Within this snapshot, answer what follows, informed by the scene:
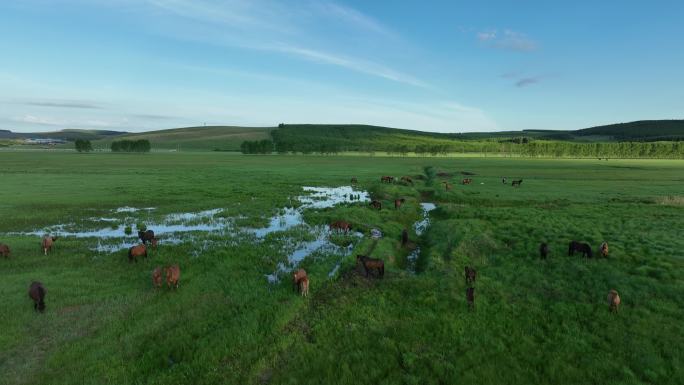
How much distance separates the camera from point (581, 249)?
711 inches

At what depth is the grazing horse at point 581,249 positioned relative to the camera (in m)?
17.8

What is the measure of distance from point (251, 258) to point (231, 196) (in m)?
23.6

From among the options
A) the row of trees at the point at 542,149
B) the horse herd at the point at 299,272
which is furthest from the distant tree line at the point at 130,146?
the horse herd at the point at 299,272

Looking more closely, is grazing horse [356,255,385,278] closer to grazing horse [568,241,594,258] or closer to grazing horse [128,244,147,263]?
grazing horse [568,241,594,258]

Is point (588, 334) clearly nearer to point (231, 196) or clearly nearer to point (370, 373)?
point (370, 373)

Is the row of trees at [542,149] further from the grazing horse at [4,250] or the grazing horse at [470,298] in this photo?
the grazing horse at [470,298]

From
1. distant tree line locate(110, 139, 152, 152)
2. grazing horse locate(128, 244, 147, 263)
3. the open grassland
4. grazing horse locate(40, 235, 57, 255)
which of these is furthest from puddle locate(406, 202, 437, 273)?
distant tree line locate(110, 139, 152, 152)

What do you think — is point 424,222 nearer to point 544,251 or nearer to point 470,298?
point 544,251

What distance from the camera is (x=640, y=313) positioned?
12.0m

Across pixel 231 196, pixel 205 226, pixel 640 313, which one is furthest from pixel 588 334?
pixel 231 196

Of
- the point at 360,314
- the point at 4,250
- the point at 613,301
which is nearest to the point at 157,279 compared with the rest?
the point at 360,314

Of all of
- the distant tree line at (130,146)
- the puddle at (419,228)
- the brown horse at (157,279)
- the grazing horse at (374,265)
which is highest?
the distant tree line at (130,146)

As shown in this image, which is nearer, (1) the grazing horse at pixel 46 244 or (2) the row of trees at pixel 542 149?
(1) the grazing horse at pixel 46 244

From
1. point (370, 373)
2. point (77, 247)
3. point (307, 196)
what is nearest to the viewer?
point (370, 373)
